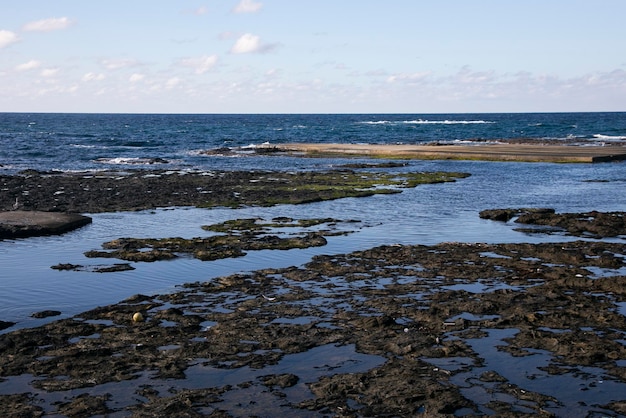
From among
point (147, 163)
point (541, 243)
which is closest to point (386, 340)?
point (541, 243)

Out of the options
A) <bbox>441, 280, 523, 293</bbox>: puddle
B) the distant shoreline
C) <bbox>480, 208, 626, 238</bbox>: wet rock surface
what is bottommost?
<bbox>441, 280, 523, 293</bbox>: puddle

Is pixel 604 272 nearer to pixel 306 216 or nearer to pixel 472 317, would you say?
pixel 472 317

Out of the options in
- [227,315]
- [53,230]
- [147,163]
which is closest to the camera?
[227,315]

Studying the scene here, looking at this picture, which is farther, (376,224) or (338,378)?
(376,224)

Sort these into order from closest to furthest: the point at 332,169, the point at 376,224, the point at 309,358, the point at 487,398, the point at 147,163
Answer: the point at 487,398, the point at 309,358, the point at 376,224, the point at 332,169, the point at 147,163

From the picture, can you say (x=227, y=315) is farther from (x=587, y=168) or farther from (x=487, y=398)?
(x=587, y=168)

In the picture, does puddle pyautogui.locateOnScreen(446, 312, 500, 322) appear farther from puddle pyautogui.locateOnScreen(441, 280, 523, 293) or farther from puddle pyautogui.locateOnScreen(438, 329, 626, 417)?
puddle pyautogui.locateOnScreen(441, 280, 523, 293)

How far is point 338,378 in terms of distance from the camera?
38.3ft

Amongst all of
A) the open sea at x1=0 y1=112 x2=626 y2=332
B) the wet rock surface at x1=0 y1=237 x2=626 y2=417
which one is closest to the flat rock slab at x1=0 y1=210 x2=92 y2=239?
the open sea at x1=0 y1=112 x2=626 y2=332

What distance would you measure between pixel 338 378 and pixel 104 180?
3565 cm

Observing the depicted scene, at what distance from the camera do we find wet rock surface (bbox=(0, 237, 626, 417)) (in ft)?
35.6

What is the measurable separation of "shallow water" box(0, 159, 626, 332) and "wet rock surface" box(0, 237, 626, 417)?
1.55 m

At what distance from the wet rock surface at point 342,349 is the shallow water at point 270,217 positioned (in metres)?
1.55

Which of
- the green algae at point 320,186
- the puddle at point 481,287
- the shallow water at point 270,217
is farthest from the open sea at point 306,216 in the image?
the puddle at point 481,287
